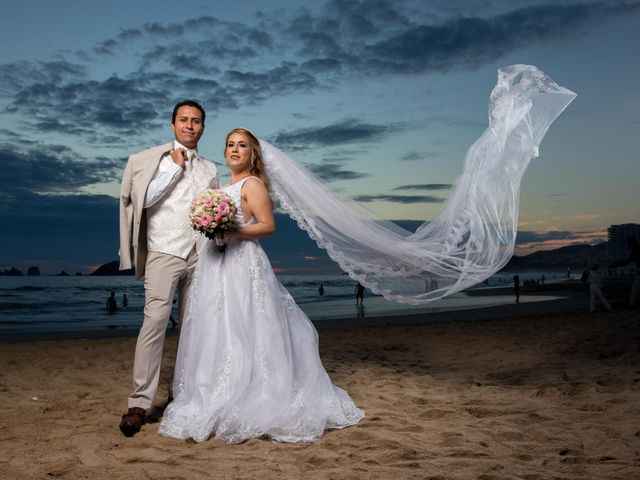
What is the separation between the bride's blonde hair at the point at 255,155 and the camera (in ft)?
14.6

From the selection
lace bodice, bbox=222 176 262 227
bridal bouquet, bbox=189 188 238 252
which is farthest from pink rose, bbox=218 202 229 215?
lace bodice, bbox=222 176 262 227

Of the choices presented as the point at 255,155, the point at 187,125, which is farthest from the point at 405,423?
the point at 187,125

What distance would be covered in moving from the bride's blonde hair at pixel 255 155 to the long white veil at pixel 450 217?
0.21ft

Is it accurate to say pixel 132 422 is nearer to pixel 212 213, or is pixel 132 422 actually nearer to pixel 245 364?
pixel 245 364

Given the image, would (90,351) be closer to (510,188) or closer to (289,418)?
(289,418)

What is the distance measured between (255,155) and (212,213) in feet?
2.37

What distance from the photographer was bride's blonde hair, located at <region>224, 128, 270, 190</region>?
4465 mm

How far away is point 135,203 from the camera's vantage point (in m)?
4.47

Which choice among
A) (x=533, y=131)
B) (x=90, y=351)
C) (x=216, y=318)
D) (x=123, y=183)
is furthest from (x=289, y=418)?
(x=90, y=351)

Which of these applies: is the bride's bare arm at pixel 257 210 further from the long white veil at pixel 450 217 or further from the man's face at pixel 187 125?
the man's face at pixel 187 125

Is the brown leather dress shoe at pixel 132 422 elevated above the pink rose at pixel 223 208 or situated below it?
below

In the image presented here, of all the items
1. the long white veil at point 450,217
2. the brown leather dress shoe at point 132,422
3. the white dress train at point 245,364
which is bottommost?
the brown leather dress shoe at point 132,422

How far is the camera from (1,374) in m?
7.55

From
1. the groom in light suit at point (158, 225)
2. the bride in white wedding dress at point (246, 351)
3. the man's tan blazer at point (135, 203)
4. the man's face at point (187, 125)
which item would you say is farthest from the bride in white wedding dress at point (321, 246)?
the man's tan blazer at point (135, 203)
